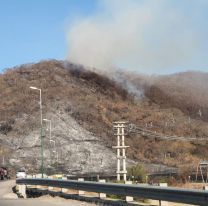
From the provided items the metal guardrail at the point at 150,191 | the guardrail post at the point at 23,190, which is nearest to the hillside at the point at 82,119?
the guardrail post at the point at 23,190

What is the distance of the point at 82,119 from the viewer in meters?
120

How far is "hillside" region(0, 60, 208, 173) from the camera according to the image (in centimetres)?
10588

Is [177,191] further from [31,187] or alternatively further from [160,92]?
[160,92]

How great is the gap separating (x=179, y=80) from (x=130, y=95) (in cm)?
3059

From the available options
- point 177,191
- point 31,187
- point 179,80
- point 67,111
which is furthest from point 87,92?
point 177,191

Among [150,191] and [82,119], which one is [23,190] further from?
[82,119]

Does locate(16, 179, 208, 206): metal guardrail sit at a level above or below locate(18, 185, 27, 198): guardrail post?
above

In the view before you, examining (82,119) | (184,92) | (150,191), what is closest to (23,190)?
(150,191)

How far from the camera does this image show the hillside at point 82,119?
106 metres

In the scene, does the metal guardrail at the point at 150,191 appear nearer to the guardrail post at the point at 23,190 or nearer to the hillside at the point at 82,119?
the guardrail post at the point at 23,190

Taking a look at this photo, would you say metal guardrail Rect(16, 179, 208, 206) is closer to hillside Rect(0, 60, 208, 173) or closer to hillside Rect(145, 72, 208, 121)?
hillside Rect(0, 60, 208, 173)

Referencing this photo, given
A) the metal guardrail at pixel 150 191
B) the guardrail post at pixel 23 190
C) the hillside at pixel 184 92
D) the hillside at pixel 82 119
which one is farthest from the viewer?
the hillside at pixel 184 92

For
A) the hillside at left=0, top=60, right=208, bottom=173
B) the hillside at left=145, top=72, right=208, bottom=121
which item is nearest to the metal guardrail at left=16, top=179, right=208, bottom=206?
the hillside at left=0, top=60, right=208, bottom=173

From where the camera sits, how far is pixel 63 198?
1043 inches
